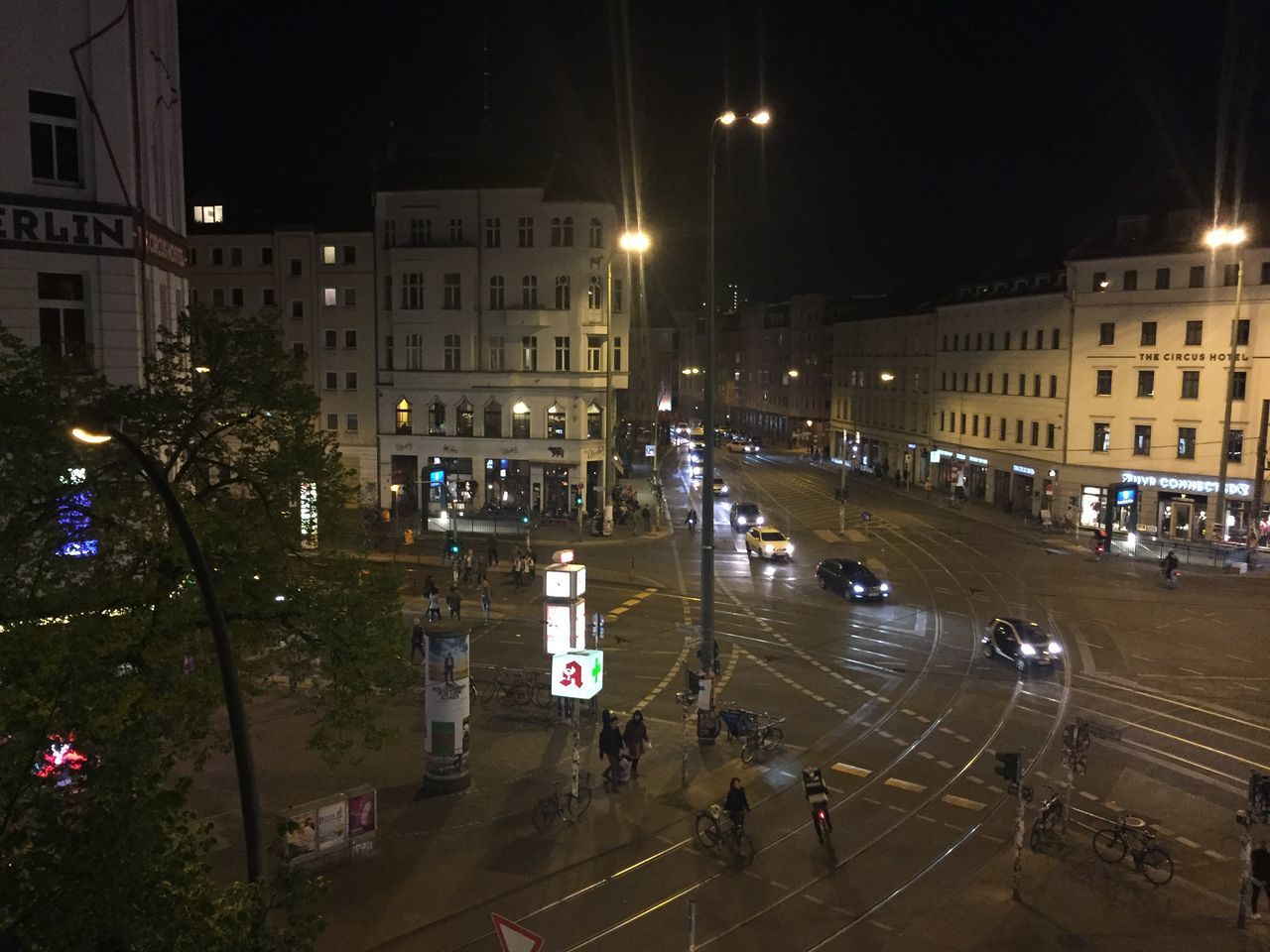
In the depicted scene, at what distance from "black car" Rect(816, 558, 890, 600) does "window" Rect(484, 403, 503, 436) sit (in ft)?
72.7

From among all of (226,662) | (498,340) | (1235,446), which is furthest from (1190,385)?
(226,662)

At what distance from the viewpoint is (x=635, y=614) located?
33000 mm

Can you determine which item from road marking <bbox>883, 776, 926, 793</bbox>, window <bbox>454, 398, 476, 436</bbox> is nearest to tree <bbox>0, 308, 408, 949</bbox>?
road marking <bbox>883, 776, 926, 793</bbox>

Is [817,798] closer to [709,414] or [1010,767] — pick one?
[1010,767]

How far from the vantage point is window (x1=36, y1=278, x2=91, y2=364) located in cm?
2027

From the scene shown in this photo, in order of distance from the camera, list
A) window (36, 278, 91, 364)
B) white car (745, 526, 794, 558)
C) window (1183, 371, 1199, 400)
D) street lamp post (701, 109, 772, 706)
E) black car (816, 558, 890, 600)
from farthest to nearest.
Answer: window (1183, 371, 1199, 400) → white car (745, 526, 794, 558) → black car (816, 558, 890, 600) → street lamp post (701, 109, 772, 706) → window (36, 278, 91, 364)

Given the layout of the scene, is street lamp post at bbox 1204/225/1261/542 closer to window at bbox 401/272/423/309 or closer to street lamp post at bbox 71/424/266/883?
window at bbox 401/272/423/309

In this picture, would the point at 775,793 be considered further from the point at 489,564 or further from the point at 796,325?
the point at 796,325

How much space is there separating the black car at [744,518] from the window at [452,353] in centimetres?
1700

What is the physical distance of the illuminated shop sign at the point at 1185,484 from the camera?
48053mm

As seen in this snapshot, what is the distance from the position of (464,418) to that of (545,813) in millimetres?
39017

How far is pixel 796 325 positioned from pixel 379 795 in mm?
101512

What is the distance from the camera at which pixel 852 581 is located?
3588 cm

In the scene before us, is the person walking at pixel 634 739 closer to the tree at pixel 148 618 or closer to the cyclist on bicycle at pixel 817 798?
the cyclist on bicycle at pixel 817 798
